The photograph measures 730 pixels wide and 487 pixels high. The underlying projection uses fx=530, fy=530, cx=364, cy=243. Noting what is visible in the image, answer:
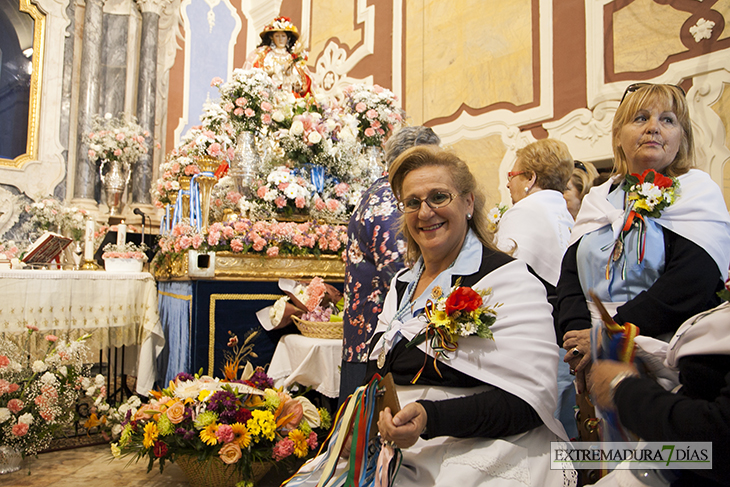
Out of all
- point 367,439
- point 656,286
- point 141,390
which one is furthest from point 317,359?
point 656,286

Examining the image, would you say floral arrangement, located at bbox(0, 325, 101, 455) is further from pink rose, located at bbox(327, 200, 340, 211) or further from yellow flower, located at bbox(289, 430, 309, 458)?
pink rose, located at bbox(327, 200, 340, 211)

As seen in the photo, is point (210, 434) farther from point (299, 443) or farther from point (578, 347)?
point (578, 347)

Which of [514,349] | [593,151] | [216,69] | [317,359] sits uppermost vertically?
[216,69]

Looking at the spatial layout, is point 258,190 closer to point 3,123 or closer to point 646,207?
point 646,207

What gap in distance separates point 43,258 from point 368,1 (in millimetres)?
5597

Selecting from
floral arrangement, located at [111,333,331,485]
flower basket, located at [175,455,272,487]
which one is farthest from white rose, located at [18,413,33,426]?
flower basket, located at [175,455,272,487]

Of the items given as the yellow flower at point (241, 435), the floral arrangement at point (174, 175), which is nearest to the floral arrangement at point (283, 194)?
the floral arrangement at point (174, 175)

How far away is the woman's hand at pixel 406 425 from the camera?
51.0 inches

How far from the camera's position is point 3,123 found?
7.37m

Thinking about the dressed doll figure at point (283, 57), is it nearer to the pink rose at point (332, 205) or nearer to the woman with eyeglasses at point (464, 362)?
the pink rose at point (332, 205)

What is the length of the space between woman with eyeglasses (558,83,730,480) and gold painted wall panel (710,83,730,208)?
2562 millimetres

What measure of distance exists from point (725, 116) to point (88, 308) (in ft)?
15.3

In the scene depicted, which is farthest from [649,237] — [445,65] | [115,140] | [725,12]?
[115,140]

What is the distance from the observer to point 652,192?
1.58 meters
